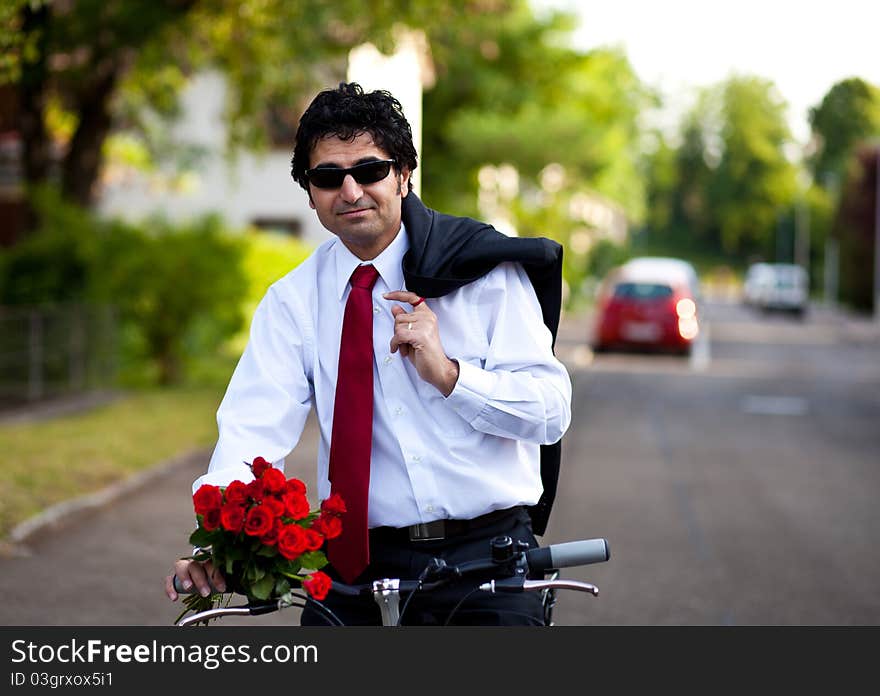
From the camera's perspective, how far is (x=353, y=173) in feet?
9.23

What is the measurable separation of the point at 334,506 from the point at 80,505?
23.5 ft

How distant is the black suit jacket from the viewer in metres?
2.86

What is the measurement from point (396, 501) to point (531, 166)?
1209 inches

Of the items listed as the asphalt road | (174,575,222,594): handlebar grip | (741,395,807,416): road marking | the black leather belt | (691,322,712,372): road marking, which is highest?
the black leather belt

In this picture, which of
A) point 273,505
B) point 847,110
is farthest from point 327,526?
point 847,110

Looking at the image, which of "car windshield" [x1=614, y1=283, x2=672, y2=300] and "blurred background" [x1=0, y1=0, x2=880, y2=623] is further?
"car windshield" [x1=614, y1=283, x2=672, y2=300]

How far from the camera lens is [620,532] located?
930cm

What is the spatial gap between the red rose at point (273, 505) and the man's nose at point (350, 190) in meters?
0.66

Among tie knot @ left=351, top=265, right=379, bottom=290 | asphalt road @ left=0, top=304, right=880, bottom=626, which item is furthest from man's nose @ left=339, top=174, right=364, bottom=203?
asphalt road @ left=0, top=304, right=880, bottom=626

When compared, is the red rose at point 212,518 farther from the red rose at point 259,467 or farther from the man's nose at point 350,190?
the man's nose at point 350,190

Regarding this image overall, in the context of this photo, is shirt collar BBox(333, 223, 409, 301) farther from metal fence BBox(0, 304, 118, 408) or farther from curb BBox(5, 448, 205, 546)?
metal fence BBox(0, 304, 118, 408)

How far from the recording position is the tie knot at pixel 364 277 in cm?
291
